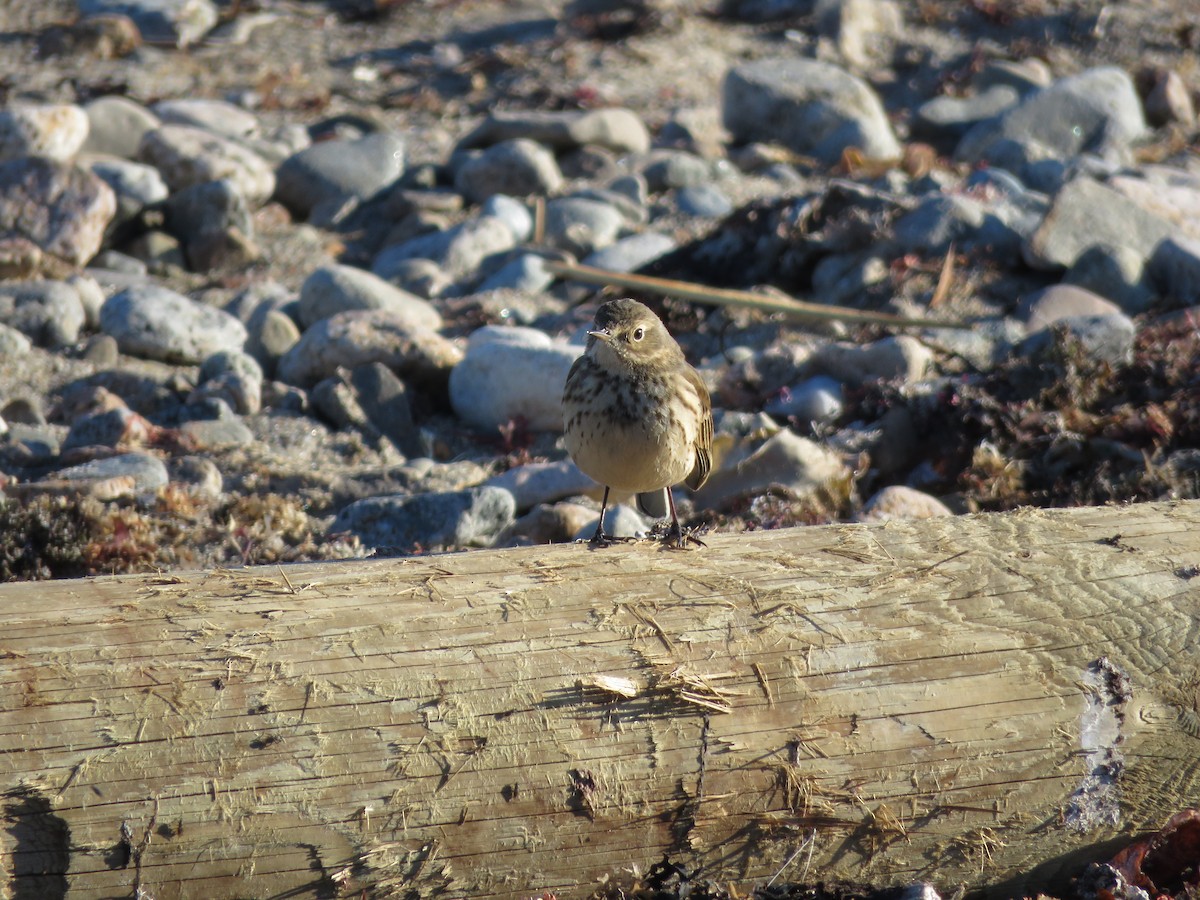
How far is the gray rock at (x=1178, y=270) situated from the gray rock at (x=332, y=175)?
25.4 ft

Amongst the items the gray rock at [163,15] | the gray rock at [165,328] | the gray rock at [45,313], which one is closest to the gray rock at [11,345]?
the gray rock at [45,313]

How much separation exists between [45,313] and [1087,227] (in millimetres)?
8595

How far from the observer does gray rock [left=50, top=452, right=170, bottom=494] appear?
24.7 feet

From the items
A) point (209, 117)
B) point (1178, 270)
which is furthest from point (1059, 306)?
point (209, 117)

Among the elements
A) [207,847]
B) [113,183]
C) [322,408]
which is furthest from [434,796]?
[113,183]

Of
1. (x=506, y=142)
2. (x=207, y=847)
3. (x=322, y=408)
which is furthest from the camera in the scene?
(x=506, y=142)

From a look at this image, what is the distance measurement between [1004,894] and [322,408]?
6396mm

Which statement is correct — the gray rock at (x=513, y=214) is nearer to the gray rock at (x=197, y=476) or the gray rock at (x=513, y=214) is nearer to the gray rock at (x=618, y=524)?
the gray rock at (x=197, y=476)

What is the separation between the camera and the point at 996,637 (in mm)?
4082

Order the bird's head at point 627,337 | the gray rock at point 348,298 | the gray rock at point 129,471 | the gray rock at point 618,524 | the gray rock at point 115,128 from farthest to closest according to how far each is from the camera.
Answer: the gray rock at point 115,128, the gray rock at point 348,298, the gray rock at point 129,471, the gray rock at point 618,524, the bird's head at point 627,337

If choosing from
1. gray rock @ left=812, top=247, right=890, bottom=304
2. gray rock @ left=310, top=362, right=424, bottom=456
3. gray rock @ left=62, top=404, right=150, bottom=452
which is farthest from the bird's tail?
gray rock @ left=812, top=247, right=890, bottom=304

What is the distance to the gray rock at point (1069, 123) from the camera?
1485 centimetres

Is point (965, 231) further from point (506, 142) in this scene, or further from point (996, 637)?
point (996, 637)

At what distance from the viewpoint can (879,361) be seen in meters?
9.33
